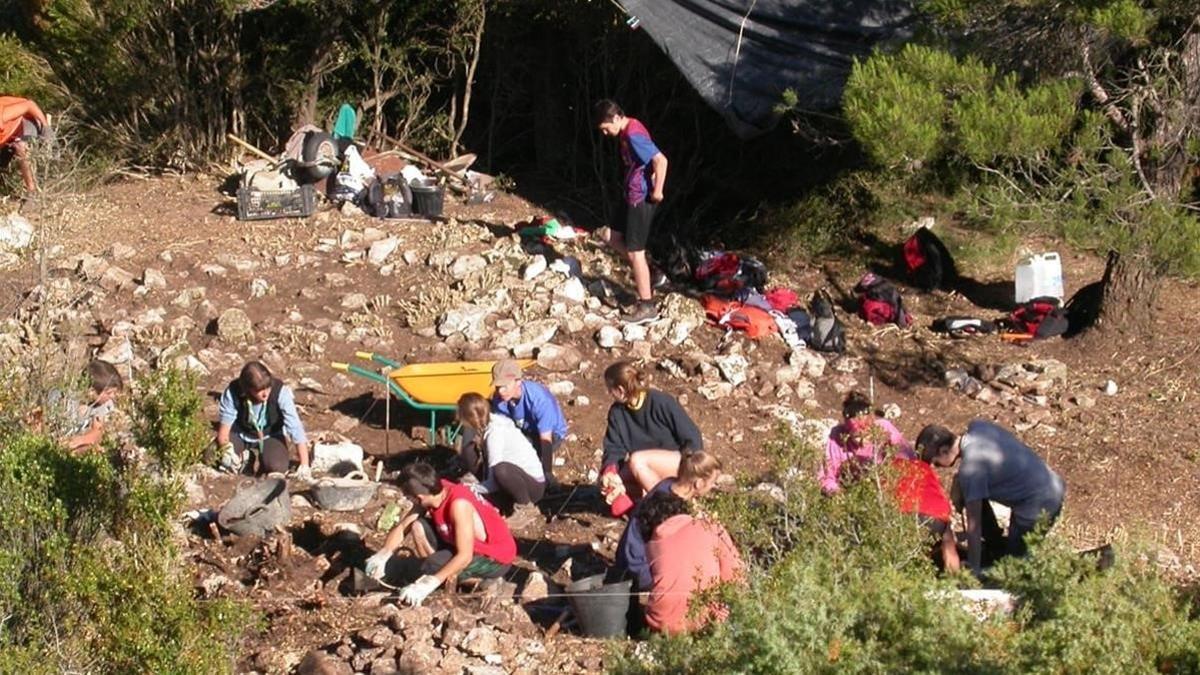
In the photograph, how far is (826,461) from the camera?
695 centimetres

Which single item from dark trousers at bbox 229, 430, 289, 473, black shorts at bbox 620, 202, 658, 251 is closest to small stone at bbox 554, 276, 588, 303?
black shorts at bbox 620, 202, 658, 251

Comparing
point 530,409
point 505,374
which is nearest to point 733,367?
point 530,409

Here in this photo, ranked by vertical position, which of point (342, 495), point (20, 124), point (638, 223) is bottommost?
point (342, 495)

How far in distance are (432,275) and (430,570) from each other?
4609 mm

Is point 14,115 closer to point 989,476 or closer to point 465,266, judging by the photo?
point 465,266

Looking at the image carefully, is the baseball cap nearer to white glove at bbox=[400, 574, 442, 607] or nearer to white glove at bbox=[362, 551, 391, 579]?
white glove at bbox=[362, 551, 391, 579]

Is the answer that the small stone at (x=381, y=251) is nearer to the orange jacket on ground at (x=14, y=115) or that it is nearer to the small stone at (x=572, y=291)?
the small stone at (x=572, y=291)

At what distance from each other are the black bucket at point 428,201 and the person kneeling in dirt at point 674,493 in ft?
19.4

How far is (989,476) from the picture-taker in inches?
287

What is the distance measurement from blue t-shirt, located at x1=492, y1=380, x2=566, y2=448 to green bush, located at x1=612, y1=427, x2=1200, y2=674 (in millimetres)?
3451

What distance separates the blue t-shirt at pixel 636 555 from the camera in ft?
23.1

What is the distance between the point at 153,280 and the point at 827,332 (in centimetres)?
463

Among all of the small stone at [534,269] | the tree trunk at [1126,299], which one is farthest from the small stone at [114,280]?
the tree trunk at [1126,299]

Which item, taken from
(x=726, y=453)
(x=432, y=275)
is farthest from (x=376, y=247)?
(x=726, y=453)
